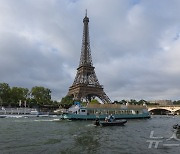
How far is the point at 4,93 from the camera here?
133 metres

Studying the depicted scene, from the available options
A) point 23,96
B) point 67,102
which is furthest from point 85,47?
point 23,96

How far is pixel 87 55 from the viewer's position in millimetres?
142750

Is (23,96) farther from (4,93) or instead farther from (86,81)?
(86,81)

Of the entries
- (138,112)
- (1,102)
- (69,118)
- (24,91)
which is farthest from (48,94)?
(69,118)

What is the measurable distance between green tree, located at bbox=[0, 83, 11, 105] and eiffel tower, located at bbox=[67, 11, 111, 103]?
3100 cm

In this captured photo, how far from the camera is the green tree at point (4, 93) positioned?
132 meters

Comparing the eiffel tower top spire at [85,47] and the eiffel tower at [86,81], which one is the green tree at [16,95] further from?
the eiffel tower top spire at [85,47]

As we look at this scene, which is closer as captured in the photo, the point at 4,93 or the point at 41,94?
the point at 4,93

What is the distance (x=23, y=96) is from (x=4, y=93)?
14927 mm

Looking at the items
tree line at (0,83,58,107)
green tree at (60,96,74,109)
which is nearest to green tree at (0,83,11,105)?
tree line at (0,83,58,107)

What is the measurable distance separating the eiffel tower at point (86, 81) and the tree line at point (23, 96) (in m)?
15.6

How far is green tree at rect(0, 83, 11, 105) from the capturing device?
132 meters

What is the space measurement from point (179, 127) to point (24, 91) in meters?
116

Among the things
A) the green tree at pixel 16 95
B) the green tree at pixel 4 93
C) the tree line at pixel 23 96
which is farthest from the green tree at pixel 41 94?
the green tree at pixel 4 93
